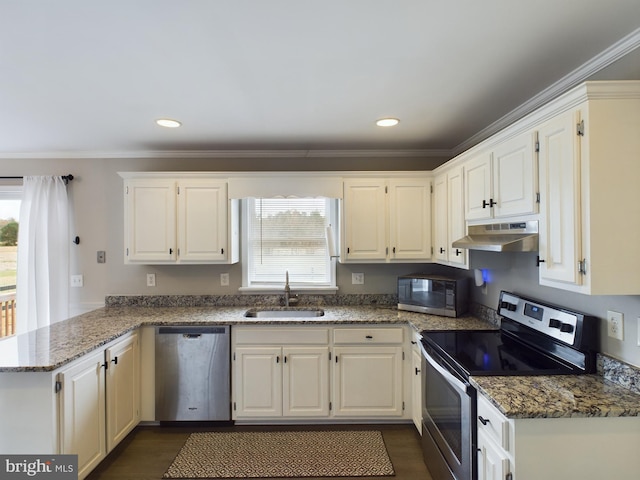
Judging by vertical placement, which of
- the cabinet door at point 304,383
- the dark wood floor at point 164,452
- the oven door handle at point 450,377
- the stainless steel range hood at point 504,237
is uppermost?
the stainless steel range hood at point 504,237

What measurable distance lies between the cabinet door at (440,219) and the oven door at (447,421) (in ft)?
2.99

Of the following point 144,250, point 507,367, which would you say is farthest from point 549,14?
point 144,250

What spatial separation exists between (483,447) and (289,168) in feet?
8.76

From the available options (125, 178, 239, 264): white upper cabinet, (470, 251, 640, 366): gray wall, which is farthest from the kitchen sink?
(470, 251, 640, 366): gray wall

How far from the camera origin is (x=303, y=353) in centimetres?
265

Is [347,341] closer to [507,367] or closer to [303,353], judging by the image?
[303,353]

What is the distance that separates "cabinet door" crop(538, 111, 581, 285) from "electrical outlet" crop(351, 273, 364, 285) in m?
→ 1.82

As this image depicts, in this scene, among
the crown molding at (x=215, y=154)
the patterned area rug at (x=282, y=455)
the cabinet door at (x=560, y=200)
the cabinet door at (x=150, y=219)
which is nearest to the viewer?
the cabinet door at (x=560, y=200)

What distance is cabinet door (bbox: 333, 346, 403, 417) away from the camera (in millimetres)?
2650

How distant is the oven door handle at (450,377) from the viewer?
1.58m

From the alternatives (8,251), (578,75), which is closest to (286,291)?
(578,75)

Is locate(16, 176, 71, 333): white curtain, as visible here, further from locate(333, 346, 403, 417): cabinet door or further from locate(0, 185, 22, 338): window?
locate(333, 346, 403, 417): cabinet door

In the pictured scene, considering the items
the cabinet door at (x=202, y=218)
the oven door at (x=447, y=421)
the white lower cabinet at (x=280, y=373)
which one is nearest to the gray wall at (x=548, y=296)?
the oven door at (x=447, y=421)

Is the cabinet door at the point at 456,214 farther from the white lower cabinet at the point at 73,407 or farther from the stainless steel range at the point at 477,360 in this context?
the white lower cabinet at the point at 73,407
